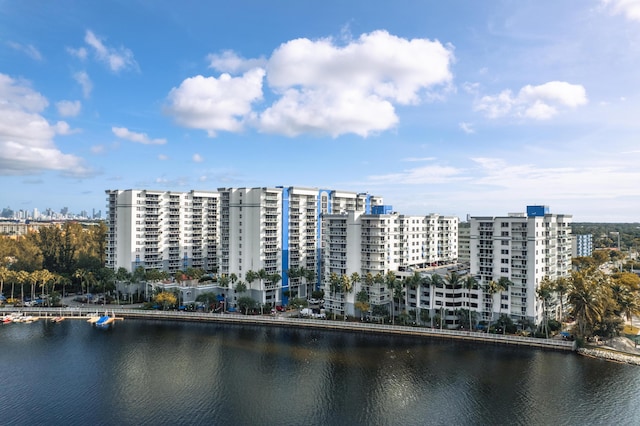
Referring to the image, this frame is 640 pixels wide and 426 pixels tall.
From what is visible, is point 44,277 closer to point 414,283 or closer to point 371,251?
point 371,251

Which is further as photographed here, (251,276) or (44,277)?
(44,277)

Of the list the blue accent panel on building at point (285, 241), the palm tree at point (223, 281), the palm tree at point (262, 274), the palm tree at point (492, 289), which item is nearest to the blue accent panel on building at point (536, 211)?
the palm tree at point (492, 289)

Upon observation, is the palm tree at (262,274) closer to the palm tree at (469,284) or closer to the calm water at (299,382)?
the calm water at (299,382)

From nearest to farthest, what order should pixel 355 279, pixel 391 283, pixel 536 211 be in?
1. pixel 536 211
2. pixel 391 283
3. pixel 355 279

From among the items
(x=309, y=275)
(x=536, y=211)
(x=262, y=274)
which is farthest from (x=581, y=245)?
(x=262, y=274)

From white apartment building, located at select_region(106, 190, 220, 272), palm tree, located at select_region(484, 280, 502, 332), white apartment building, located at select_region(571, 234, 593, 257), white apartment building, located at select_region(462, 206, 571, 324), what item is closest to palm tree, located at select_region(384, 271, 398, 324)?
white apartment building, located at select_region(462, 206, 571, 324)
